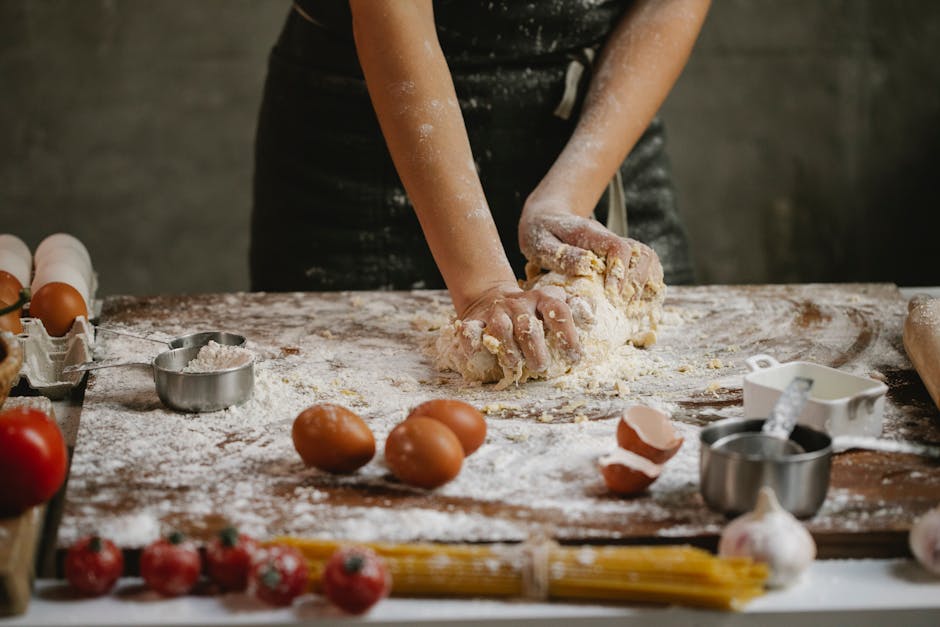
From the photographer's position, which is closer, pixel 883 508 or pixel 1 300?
pixel 883 508

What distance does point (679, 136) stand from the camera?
14.8 ft

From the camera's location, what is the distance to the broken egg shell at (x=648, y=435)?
4.38 feet

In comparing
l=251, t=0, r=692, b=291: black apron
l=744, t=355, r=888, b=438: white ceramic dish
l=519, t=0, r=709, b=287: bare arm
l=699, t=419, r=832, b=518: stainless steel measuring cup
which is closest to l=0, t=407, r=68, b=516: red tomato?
l=699, t=419, r=832, b=518: stainless steel measuring cup

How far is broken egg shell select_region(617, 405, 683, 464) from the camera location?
4.38 feet

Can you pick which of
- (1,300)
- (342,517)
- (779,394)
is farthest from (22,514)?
(779,394)

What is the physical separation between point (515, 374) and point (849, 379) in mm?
507

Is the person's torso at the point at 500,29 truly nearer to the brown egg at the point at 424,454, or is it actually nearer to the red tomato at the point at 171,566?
the brown egg at the point at 424,454

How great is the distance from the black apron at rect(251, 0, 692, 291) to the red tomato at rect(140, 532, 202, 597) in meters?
1.42

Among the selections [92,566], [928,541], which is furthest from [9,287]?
[928,541]

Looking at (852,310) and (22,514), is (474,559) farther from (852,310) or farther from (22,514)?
(852,310)

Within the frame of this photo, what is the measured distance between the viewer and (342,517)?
1.25 m

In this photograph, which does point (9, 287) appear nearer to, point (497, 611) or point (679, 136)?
point (497, 611)

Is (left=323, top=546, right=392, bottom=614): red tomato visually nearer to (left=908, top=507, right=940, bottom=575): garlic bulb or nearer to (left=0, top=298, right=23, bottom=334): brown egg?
(left=908, top=507, right=940, bottom=575): garlic bulb

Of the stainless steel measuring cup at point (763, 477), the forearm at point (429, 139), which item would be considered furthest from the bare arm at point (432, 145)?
the stainless steel measuring cup at point (763, 477)
